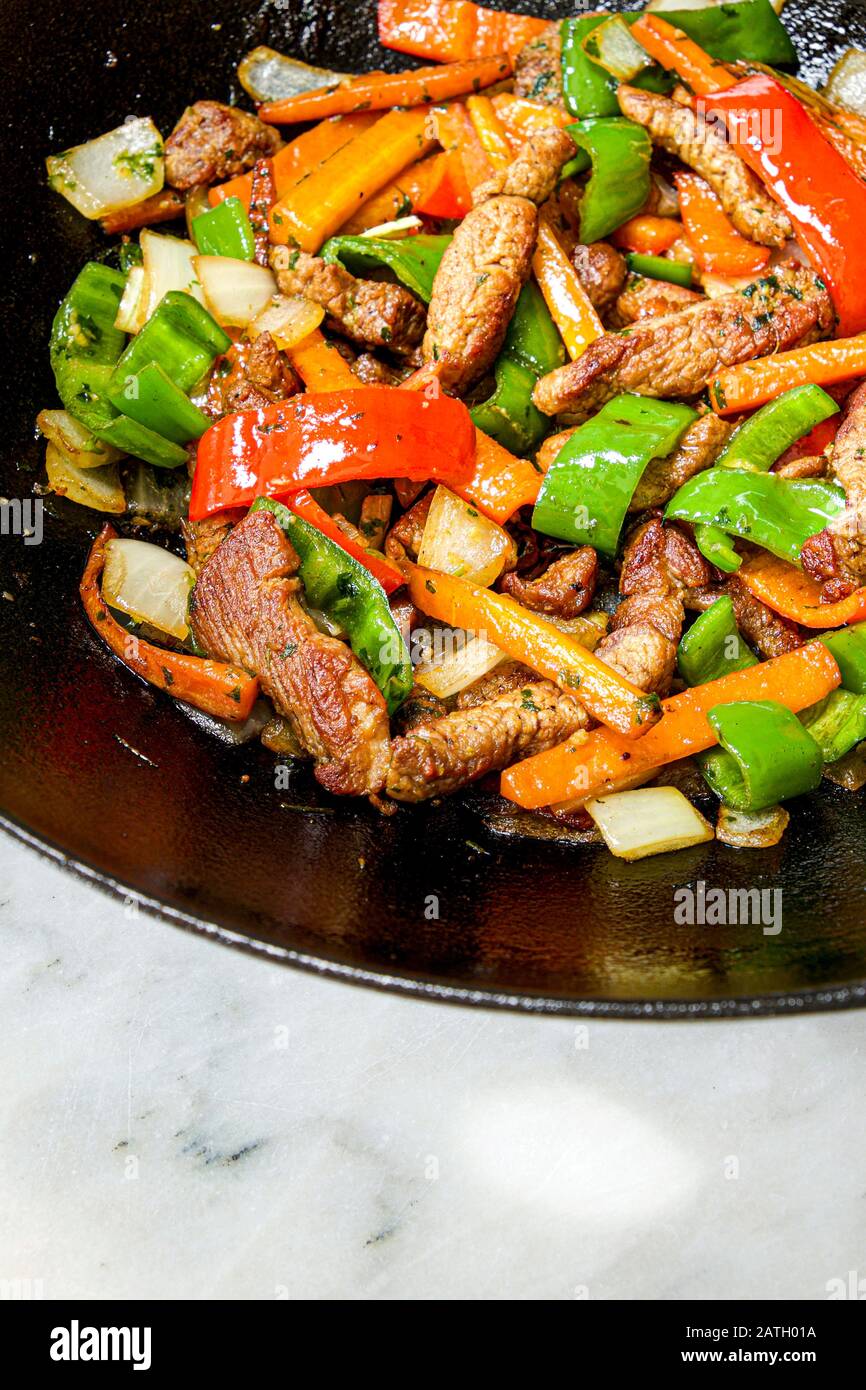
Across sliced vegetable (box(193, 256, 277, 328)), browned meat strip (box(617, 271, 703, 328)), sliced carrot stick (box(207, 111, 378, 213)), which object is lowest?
sliced vegetable (box(193, 256, 277, 328))

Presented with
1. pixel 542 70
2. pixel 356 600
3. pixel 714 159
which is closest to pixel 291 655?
pixel 356 600

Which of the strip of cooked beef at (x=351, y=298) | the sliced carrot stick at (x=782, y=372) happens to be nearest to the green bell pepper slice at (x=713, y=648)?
the sliced carrot stick at (x=782, y=372)

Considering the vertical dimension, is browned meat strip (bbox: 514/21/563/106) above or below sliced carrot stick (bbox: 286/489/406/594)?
above

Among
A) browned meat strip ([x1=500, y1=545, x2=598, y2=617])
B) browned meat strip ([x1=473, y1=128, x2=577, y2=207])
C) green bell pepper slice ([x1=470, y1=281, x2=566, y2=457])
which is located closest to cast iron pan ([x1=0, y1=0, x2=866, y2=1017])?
browned meat strip ([x1=500, y1=545, x2=598, y2=617])

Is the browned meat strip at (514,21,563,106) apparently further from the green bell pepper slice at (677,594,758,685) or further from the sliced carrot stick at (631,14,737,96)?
the green bell pepper slice at (677,594,758,685)

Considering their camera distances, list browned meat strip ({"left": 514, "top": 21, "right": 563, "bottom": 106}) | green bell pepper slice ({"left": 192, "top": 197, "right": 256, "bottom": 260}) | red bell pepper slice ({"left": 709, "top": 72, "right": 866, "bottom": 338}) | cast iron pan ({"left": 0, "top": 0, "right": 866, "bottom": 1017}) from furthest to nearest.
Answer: browned meat strip ({"left": 514, "top": 21, "right": 563, "bottom": 106}) → green bell pepper slice ({"left": 192, "top": 197, "right": 256, "bottom": 260}) → red bell pepper slice ({"left": 709, "top": 72, "right": 866, "bottom": 338}) → cast iron pan ({"left": 0, "top": 0, "right": 866, "bottom": 1017})

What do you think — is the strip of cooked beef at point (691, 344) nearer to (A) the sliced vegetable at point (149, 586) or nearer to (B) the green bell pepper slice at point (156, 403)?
(B) the green bell pepper slice at point (156, 403)

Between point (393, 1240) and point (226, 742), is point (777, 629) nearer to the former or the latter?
point (226, 742)
